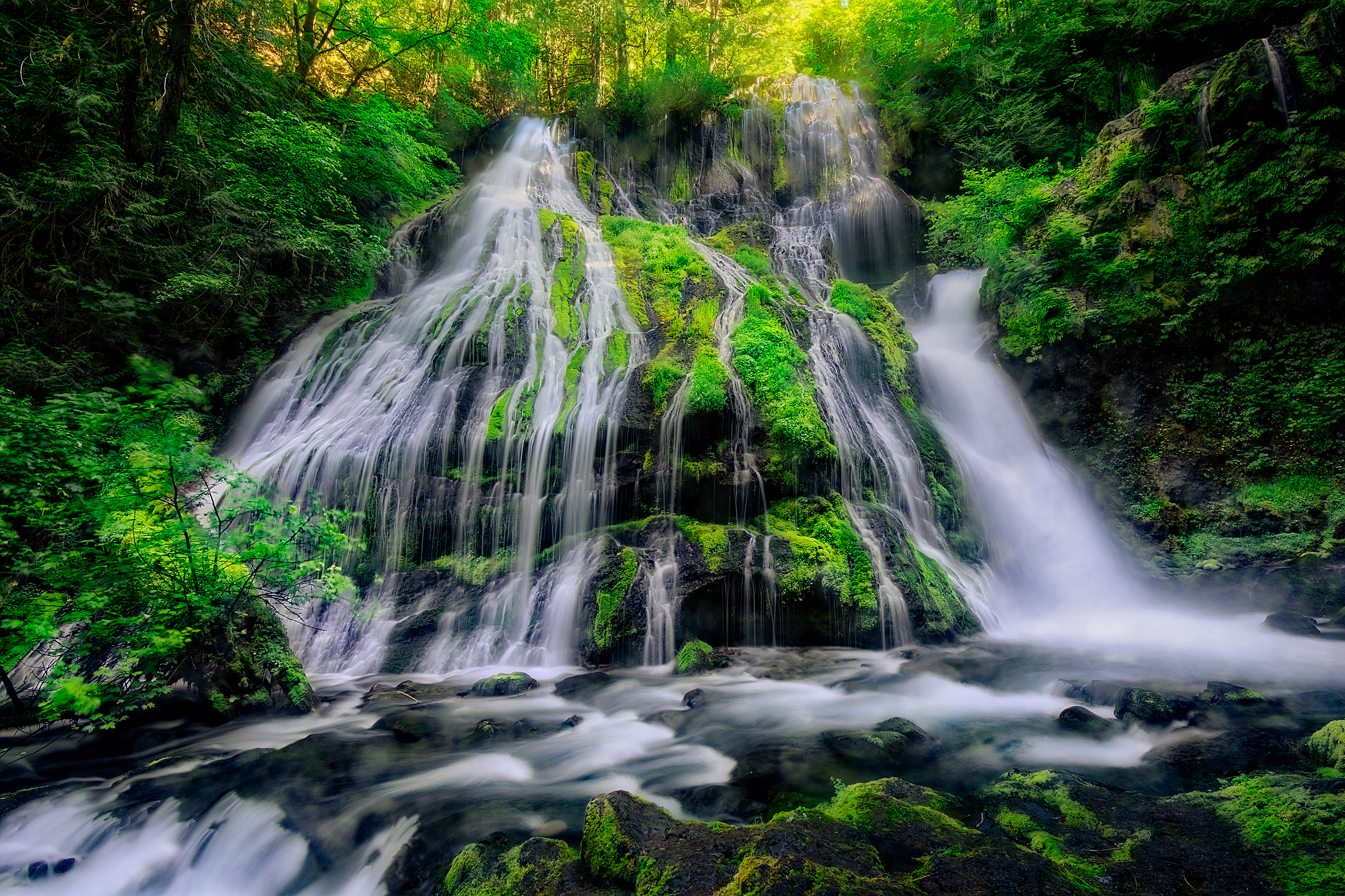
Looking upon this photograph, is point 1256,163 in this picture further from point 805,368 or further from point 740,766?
point 740,766

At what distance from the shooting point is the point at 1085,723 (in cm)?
486

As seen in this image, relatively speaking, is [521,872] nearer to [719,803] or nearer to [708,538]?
[719,803]

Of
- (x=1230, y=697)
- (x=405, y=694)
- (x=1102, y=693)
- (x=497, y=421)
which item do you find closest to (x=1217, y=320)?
(x=1230, y=697)

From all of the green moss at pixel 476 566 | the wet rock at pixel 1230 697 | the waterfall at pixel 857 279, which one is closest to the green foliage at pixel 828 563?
the waterfall at pixel 857 279

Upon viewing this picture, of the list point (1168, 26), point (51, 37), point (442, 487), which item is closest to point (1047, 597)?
point (442, 487)

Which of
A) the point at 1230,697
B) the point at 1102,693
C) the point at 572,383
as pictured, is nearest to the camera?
the point at 1230,697

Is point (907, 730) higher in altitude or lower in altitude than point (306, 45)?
lower

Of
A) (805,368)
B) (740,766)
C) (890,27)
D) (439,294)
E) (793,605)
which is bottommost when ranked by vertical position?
(740,766)

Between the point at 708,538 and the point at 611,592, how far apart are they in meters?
1.57

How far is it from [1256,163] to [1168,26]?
749cm

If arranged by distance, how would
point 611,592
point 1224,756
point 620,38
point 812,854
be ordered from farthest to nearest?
point 620,38, point 611,592, point 1224,756, point 812,854

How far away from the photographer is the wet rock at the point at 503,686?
6.11m

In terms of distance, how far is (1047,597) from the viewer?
959 cm

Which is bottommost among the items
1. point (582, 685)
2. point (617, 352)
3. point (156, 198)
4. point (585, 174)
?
point (582, 685)
